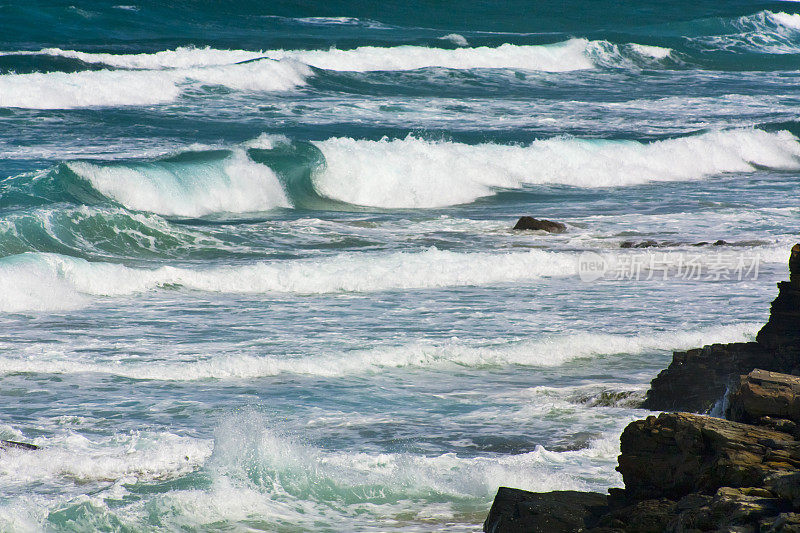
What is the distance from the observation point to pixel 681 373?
20.0 ft

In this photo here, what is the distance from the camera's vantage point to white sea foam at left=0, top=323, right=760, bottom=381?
716 centimetres

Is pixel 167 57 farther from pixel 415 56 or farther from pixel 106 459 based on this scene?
pixel 106 459

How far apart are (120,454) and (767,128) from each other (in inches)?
866

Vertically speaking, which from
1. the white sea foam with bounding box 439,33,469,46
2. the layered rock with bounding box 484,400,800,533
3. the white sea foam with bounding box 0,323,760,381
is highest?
the white sea foam with bounding box 439,33,469,46

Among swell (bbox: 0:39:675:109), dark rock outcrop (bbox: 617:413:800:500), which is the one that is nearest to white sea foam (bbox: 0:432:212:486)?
dark rock outcrop (bbox: 617:413:800:500)

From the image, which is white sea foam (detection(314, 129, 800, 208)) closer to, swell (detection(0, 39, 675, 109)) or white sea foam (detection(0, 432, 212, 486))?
swell (detection(0, 39, 675, 109))

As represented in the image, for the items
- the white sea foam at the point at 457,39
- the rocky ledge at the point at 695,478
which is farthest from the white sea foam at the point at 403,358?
the white sea foam at the point at 457,39

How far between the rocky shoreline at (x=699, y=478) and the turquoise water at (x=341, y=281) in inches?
34.4

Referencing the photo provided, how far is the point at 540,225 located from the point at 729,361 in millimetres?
7993

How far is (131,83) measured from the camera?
2786 cm

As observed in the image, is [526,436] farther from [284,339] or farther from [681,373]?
[284,339]

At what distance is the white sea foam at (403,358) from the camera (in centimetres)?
716

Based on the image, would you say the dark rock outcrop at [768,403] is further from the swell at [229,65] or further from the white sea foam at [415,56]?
the white sea foam at [415,56]

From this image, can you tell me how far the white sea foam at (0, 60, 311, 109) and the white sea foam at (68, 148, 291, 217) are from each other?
31.0 ft
